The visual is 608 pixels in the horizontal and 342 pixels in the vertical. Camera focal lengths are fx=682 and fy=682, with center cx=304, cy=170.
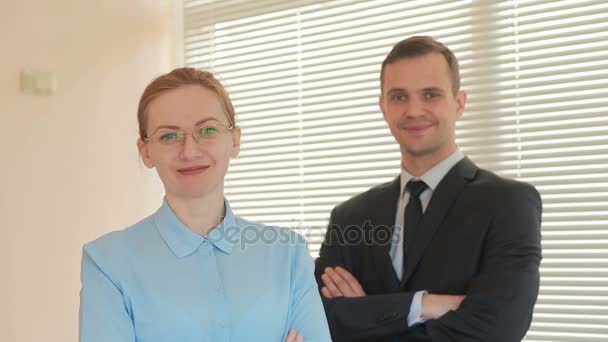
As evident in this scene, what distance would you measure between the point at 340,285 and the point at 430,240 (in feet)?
1.12

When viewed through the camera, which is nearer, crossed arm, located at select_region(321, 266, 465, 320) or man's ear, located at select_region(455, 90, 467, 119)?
crossed arm, located at select_region(321, 266, 465, 320)

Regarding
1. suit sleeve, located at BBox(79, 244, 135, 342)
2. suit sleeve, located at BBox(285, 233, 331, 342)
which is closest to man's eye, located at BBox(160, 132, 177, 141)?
suit sleeve, located at BBox(79, 244, 135, 342)

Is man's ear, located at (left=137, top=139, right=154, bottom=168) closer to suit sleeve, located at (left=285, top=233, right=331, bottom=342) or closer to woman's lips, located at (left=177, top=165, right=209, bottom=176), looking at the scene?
woman's lips, located at (left=177, top=165, right=209, bottom=176)

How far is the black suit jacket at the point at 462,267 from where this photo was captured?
1968 mm

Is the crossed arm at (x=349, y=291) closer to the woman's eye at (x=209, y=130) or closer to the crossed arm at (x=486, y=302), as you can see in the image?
the crossed arm at (x=486, y=302)

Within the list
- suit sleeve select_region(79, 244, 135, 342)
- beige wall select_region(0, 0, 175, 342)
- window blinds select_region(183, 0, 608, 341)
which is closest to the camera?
suit sleeve select_region(79, 244, 135, 342)

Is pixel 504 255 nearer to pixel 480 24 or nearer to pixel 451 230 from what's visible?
pixel 451 230

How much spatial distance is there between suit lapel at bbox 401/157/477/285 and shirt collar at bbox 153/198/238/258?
2.28ft

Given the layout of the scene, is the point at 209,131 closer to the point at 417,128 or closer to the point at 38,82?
the point at 417,128

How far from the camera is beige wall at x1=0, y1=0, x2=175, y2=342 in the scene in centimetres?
308

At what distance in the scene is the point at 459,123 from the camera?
9.60 ft

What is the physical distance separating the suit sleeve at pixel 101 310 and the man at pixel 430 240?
0.82m

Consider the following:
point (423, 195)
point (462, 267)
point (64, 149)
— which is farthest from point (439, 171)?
point (64, 149)

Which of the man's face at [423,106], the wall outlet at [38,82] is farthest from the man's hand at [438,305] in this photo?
the wall outlet at [38,82]
